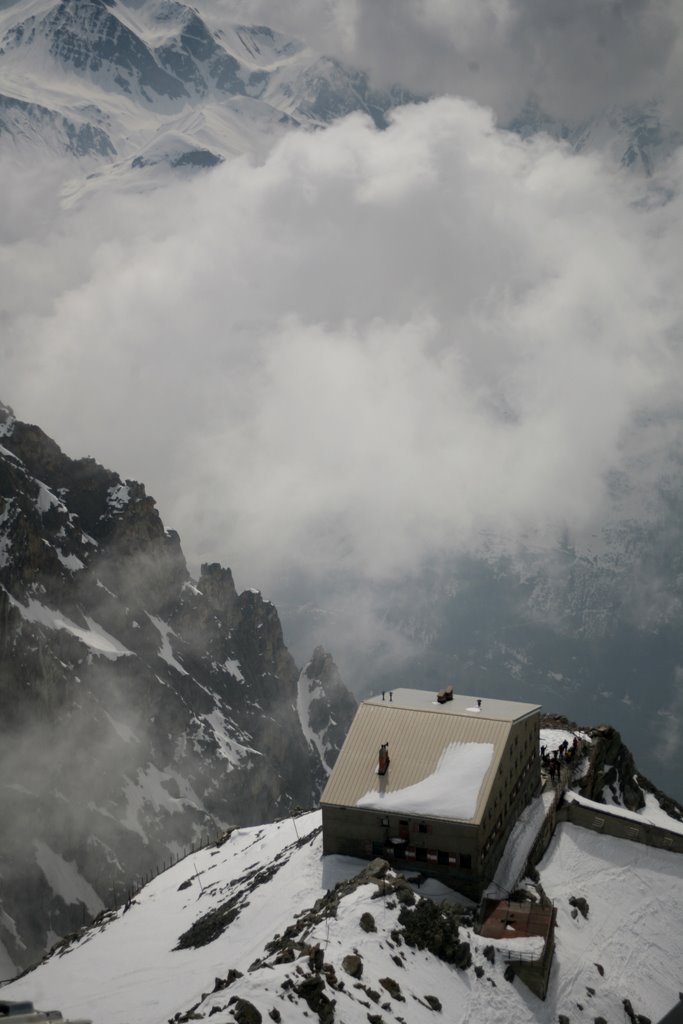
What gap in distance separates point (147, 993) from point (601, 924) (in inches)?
1292

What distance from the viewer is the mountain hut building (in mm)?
66688

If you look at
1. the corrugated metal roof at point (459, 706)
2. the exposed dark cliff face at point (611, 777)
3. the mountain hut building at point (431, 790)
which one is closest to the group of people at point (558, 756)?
the exposed dark cliff face at point (611, 777)

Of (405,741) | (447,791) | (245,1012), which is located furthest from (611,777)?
(245,1012)

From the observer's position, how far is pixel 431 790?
68.9m

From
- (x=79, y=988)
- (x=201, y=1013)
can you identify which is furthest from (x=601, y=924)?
(x=79, y=988)

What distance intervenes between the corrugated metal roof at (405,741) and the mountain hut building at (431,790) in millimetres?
84

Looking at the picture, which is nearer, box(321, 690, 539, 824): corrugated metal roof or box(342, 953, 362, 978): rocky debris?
box(342, 953, 362, 978): rocky debris

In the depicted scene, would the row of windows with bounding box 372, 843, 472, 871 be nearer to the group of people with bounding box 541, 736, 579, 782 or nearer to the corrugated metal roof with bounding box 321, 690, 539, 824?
the corrugated metal roof with bounding box 321, 690, 539, 824

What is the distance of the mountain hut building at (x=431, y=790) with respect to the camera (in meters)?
66.7

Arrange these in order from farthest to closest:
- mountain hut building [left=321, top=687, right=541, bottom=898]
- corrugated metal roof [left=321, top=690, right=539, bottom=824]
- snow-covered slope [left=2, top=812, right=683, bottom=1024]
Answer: corrugated metal roof [left=321, top=690, right=539, bottom=824] < mountain hut building [left=321, top=687, right=541, bottom=898] < snow-covered slope [left=2, top=812, right=683, bottom=1024]

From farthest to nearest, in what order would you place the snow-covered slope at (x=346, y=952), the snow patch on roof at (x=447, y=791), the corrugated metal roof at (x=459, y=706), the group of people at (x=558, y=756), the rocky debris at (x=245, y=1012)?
the group of people at (x=558, y=756)
the corrugated metal roof at (x=459, y=706)
the snow patch on roof at (x=447, y=791)
the snow-covered slope at (x=346, y=952)
the rocky debris at (x=245, y=1012)

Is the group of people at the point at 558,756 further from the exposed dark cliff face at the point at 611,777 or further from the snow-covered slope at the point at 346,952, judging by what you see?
the snow-covered slope at the point at 346,952

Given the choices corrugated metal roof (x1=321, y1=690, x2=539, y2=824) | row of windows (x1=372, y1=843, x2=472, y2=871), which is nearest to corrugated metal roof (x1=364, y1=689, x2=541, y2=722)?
corrugated metal roof (x1=321, y1=690, x2=539, y2=824)

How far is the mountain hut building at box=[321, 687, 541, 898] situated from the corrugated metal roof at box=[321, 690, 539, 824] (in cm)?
8
